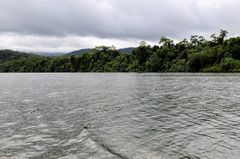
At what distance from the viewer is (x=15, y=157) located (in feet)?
51.2

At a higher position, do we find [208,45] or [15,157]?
[208,45]

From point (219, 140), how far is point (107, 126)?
855 centimetres

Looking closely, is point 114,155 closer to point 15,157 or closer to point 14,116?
point 15,157

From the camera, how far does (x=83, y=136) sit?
20062mm

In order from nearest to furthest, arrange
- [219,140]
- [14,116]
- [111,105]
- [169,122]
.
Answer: [219,140] → [169,122] → [14,116] → [111,105]

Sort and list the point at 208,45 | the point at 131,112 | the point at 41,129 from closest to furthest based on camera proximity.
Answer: the point at 41,129 < the point at 131,112 < the point at 208,45

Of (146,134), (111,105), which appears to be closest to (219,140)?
(146,134)

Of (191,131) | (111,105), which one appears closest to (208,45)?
(111,105)

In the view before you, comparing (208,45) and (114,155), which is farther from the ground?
(208,45)

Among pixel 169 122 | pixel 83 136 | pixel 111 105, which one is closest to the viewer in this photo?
pixel 83 136

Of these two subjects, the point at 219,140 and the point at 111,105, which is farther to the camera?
the point at 111,105

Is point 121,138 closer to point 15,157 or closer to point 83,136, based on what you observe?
point 83,136

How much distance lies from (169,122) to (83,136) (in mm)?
7745

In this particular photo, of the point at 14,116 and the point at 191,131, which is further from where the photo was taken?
the point at 14,116
